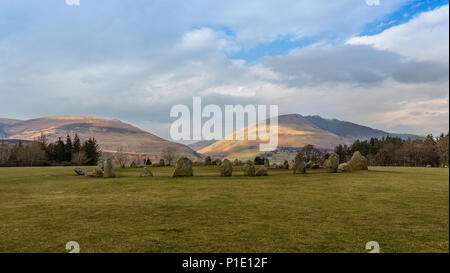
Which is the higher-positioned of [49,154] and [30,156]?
[49,154]

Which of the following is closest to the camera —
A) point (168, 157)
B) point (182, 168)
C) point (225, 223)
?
point (225, 223)

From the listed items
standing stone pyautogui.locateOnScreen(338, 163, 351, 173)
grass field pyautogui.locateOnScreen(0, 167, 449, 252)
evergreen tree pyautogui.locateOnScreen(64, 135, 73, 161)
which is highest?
evergreen tree pyautogui.locateOnScreen(64, 135, 73, 161)

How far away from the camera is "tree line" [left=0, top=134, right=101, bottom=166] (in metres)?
49.0

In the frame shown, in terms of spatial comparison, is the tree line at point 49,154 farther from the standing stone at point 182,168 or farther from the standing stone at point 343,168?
the standing stone at point 343,168

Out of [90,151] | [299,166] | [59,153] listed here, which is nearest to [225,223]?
[299,166]

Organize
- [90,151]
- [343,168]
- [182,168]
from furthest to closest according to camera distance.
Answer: [90,151], [343,168], [182,168]

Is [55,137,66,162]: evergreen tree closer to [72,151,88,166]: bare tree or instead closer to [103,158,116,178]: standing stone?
[72,151,88,166]: bare tree

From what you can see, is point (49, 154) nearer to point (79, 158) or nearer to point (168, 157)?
point (79, 158)

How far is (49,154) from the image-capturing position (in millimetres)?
58375

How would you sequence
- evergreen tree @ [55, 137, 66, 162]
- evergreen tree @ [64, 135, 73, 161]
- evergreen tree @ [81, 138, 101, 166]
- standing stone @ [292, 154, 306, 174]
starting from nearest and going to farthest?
standing stone @ [292, 154, 306, 174]
evergreen tree @ [55, 137, 66, 162]
evergreen tree @ [64, 135, 73, 161]
evergreen tree @ [81, 138, 101, 166]

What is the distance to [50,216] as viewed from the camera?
322 inches

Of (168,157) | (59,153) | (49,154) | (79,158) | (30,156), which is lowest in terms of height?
(79,158)

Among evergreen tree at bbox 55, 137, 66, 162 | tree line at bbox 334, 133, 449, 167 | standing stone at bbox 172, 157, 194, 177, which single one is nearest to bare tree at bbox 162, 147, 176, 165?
evergreen tree at bbox 55, 137, 66, 162
